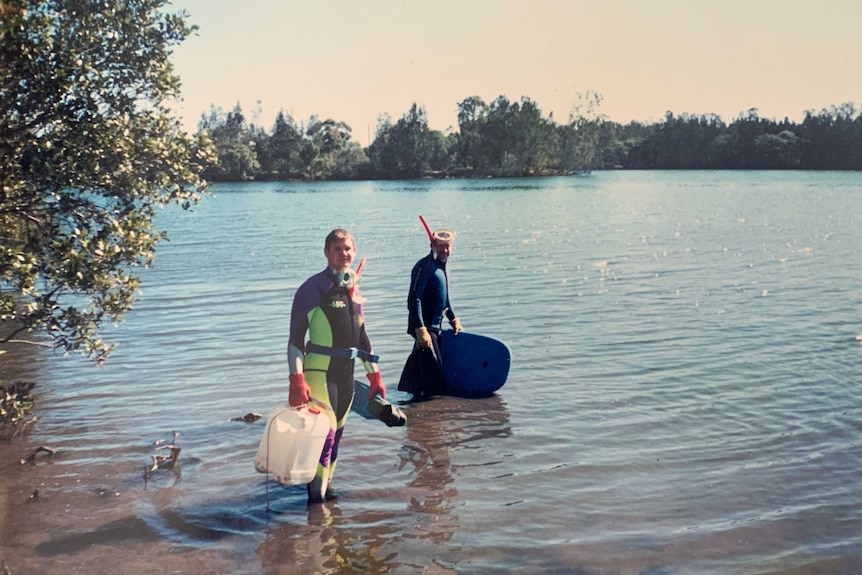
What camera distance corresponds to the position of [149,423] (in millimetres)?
9141

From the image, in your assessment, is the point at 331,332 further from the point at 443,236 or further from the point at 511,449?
the point at 443,236

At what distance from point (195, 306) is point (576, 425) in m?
11.5

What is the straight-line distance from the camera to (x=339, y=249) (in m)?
6.13

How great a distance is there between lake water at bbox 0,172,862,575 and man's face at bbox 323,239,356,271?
2.06 m

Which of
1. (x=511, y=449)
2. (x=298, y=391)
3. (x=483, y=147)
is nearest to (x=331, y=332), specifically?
(x=298, y=391)

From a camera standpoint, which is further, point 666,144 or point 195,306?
point 666,144

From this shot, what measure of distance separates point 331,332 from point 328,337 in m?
0.04

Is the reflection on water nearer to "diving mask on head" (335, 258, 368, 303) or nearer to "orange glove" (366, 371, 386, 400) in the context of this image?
"orange glove" (366, 371, 386, 400)

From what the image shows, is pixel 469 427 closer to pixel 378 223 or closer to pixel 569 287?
pixel 569 287

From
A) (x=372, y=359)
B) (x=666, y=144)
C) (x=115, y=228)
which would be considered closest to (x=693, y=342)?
(x=372, y=359)

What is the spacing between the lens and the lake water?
5953 mm

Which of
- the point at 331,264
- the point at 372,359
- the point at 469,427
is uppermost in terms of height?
the point at 331,264

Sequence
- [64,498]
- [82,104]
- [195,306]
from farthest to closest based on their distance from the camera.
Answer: [195,306]
[82,104]
[64,498]

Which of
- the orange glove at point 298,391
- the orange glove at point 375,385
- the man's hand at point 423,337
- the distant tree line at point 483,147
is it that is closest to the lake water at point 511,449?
the man's hand at point 423,337
